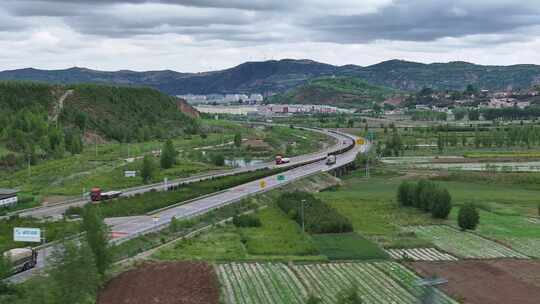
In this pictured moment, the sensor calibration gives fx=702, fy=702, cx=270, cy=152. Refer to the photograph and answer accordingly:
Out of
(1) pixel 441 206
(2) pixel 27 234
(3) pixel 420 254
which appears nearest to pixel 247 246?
(3) pixel 420 254

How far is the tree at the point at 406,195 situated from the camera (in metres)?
63.6

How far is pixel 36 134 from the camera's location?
99250 millimetres

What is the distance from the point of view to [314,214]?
178 feet

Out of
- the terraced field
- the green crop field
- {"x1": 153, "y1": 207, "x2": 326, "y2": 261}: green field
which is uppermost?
the terraced field

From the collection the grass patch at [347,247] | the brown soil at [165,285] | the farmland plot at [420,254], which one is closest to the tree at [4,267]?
A: the brown soil at [165,285]

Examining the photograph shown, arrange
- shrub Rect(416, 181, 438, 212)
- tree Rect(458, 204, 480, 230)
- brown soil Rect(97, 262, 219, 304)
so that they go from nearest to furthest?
brown soil Rect(97, 262, 219, 304) < tree Rect(458, 204, 480, 230) < shrub Rect(416, 181, 438, 212)

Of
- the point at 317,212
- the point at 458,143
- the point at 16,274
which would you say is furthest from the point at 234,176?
the point at 458,143

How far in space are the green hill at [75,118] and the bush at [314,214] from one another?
39.5 meters

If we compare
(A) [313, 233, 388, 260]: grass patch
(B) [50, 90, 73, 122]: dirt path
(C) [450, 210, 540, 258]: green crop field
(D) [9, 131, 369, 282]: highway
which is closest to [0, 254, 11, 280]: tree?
(D) [9, 131, 369, 282]: highway

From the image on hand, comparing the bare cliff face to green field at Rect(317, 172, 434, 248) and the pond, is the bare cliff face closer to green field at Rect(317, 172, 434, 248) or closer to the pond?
the pond

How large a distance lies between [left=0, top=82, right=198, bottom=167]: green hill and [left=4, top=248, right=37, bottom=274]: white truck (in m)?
48.9

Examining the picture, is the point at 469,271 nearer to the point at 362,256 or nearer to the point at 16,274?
the point at 362,256

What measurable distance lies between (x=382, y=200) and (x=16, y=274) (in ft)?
131

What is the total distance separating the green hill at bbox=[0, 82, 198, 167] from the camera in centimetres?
9404
